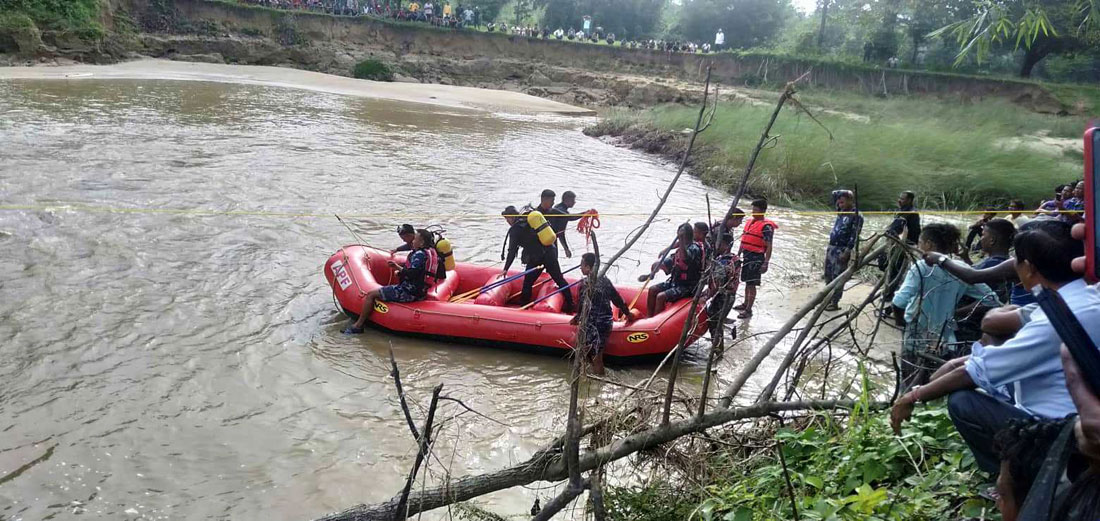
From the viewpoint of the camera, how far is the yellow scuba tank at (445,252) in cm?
725

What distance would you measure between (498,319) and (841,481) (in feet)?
14.6

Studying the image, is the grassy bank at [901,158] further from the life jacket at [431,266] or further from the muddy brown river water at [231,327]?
the life jacket at [431,266]

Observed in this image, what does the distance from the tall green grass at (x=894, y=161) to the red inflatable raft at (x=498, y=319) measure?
4748mm

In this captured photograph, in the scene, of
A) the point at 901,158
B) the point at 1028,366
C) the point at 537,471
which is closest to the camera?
the point at 1028,366

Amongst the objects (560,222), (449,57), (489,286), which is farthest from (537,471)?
(449,57)

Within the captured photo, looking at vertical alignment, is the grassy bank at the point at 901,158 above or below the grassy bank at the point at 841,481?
above

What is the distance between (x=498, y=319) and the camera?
278 inches

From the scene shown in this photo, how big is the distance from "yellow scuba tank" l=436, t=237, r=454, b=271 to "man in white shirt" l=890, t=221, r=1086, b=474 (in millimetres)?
5239

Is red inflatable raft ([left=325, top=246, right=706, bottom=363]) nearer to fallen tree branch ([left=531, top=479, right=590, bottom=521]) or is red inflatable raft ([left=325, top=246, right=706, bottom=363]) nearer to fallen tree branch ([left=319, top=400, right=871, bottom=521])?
fallen tree branch ([left=319, top=400, right=871, bottom=521])

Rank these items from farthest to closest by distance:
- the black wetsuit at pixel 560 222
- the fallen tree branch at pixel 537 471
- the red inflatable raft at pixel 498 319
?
the black wetsuit at pixel 560 222, the red inflatable raft at pixel 498 319, the fallen tree branch at pixel 537 471

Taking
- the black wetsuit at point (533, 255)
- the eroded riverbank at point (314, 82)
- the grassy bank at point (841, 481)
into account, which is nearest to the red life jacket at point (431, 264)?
the black wetsuit at point (533, 255)

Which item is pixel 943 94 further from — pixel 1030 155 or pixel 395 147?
pixel 395 147

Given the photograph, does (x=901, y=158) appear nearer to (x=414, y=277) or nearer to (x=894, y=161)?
(x=894, y=161)

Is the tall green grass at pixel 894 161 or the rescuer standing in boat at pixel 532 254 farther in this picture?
the tall green grass at pixel 894 161
